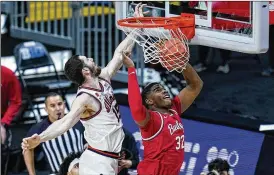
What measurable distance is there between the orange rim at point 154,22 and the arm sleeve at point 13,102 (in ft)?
8.75

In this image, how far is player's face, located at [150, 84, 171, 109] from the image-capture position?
8.73 m

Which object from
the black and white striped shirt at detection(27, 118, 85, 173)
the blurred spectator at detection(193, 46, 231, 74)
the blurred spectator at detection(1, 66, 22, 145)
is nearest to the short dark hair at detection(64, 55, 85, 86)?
the black and white striped shirt at detection(27, 118, 85, 173)

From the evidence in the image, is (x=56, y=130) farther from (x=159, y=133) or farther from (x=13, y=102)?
(x=13, y=102)

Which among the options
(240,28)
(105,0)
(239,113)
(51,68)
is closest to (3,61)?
(51,68)

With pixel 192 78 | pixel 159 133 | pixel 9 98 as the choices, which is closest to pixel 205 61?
pixel 9 98

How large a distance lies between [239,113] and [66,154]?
1.87 meters

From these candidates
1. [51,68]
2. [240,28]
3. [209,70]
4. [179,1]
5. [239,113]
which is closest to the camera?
[240,28]

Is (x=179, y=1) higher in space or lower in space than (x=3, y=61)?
higher

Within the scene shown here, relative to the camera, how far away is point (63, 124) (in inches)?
334

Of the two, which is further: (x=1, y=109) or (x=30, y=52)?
(x=30, y=52)

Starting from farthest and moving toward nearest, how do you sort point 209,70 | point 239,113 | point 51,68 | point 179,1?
1. point 51,68
2. point 209,70
3. point 239,113
4. point 179,1

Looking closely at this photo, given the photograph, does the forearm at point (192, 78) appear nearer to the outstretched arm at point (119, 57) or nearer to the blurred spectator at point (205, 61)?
the outstretched arm at point (119, 57)

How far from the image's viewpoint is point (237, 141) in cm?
1027

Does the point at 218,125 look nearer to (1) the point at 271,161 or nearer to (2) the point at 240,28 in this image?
(1) the point at 271,161
